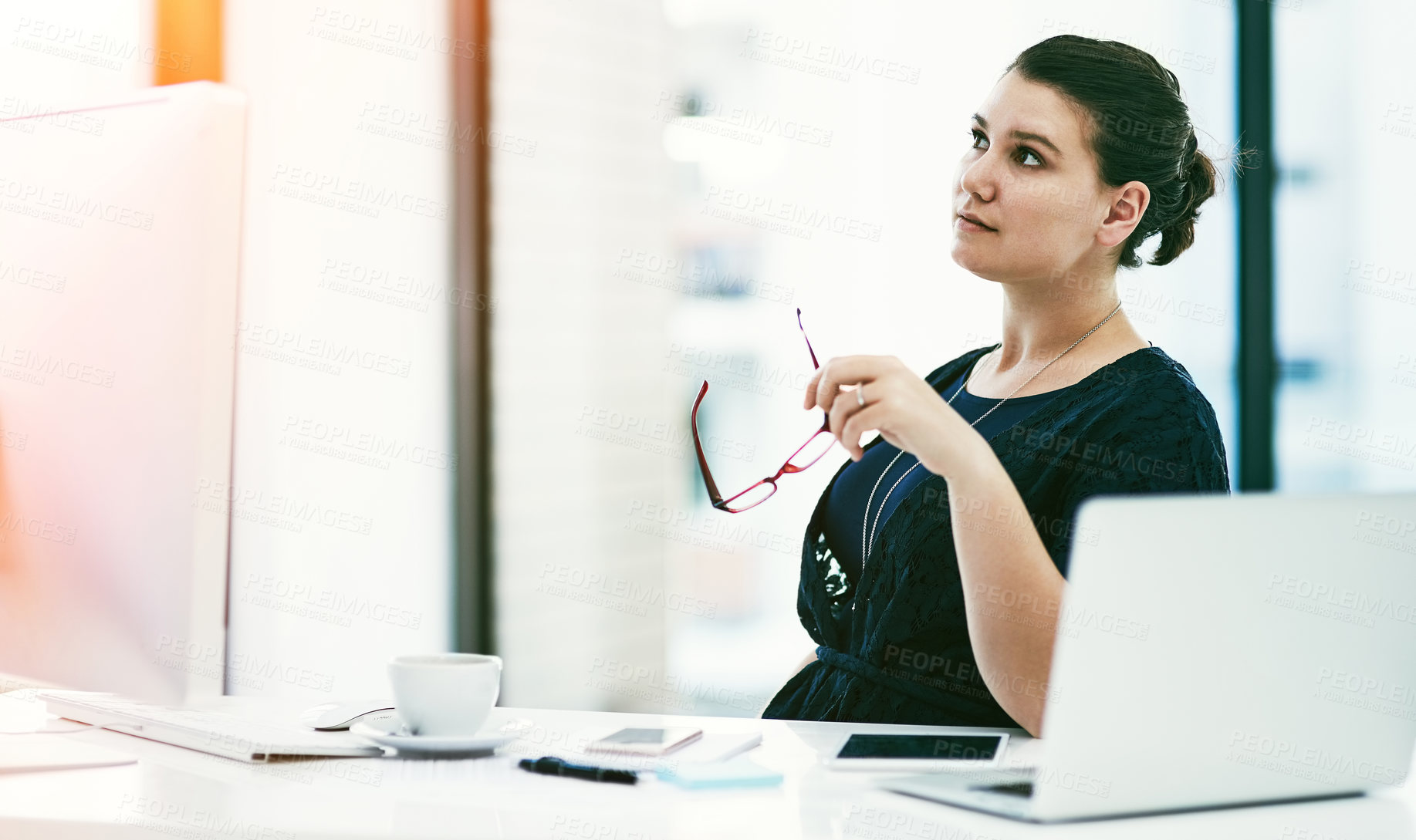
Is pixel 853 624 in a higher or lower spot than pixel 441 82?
lower

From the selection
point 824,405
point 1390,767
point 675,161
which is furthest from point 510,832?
point 675,161

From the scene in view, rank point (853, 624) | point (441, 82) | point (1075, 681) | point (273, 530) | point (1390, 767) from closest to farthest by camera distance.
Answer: point (1075, 681) → point (1390, 767) → point (853, 624) → point (273, 530) → point (441, 82)

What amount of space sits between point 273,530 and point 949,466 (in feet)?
5.94

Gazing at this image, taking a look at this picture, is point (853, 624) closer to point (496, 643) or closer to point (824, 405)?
point (824, 405)

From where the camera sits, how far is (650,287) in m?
2.75

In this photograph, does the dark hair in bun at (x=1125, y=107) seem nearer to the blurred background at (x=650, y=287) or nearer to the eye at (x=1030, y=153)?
the eye at (x=1030, y=153)

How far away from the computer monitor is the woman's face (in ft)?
2.80

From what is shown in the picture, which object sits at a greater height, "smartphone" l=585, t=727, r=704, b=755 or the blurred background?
the blurred background

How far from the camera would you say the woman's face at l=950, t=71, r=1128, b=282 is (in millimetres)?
1321

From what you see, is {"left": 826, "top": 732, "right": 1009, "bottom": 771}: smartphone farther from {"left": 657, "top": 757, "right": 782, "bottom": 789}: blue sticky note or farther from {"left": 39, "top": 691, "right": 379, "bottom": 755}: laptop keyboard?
{"left": 39, "top": 691, "right": 379, "bottom": 755}: laptop keyboard

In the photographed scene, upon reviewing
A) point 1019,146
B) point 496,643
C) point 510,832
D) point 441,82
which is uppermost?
point 441,82

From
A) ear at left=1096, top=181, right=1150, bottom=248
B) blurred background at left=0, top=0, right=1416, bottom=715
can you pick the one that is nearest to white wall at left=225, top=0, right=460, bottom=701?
blurred background at left=0, top=0, right=1416, bottom=715

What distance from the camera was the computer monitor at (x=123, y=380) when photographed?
0.70 metres

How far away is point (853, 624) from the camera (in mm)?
1304
